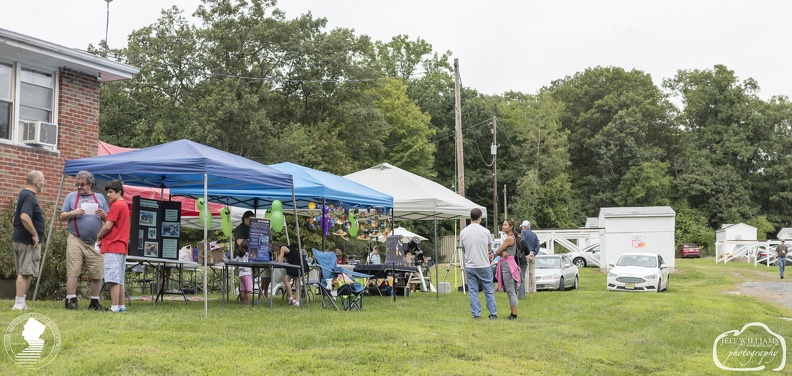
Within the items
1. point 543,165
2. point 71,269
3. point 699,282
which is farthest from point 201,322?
point 543,165

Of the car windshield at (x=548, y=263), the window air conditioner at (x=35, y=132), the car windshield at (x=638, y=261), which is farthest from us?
the car windshield at (x=638, y=261)

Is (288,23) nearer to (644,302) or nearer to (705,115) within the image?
(644,302)

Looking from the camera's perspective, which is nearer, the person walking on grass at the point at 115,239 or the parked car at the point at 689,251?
the person walking on grass at the point at 115,239

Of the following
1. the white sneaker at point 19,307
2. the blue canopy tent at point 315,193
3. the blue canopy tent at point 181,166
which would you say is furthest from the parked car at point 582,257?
the white sneaker at point 19,307

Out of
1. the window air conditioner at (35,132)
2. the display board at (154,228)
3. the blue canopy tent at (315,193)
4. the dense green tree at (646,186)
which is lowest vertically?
the display board at (154,228)

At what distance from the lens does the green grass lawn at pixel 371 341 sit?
7.95m

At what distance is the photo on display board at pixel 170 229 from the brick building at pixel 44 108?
Result: 2477 millimetres

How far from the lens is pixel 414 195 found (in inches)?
750

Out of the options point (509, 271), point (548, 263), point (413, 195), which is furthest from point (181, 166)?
point (548, 263)

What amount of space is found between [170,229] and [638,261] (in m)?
16.8

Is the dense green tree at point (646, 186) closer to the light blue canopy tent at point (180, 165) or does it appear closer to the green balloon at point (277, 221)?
the green balloon at point (277, 221)

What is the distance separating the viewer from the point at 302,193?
1559 cm

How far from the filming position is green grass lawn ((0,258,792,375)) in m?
7.95

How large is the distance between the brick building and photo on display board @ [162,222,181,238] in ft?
8.13
